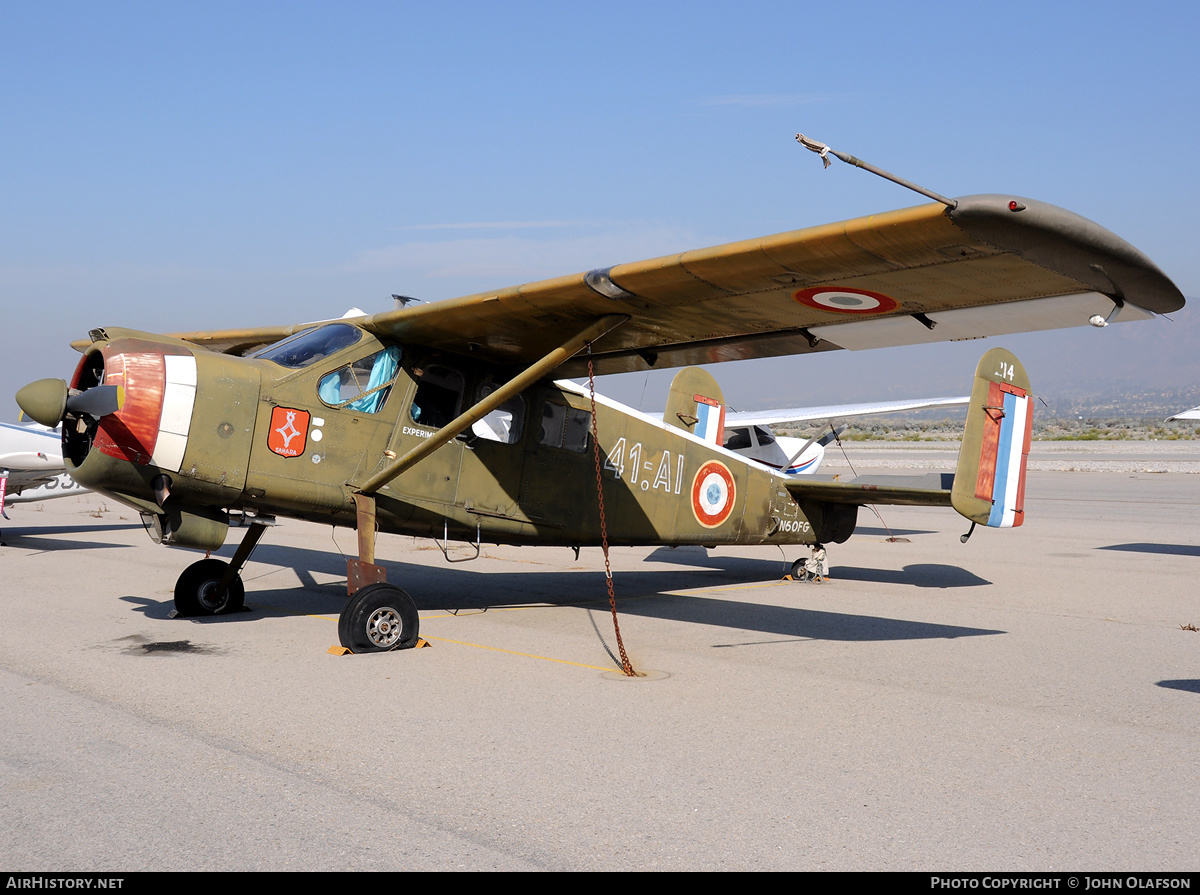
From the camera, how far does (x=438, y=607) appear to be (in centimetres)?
1010

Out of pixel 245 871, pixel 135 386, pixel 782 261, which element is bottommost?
pixel 245 871

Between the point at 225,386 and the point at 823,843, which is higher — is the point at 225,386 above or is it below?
above

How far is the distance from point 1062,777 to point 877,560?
1062 cm

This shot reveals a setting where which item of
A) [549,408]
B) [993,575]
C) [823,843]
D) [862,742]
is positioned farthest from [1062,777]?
[993,575]

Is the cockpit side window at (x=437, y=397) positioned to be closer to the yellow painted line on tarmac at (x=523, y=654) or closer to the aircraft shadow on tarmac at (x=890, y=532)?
the yellow painted line on tarmac at (x=523, y=654)

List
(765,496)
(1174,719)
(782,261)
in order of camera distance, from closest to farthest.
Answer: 1. (1174,719)
2. (782,261)
3. (765,496)

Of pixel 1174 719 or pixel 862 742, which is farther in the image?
pixel 1174 719

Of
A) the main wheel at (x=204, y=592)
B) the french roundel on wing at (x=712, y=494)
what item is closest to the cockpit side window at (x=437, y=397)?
the main wheel at (x=204, y=592)

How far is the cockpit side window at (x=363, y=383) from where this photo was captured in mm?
8109

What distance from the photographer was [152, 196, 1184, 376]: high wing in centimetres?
499

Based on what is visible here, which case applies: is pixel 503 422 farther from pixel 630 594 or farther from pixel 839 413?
pixel 839 413

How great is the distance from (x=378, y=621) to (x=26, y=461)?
12564 mm

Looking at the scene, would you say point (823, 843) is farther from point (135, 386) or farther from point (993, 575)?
point (993, 575)

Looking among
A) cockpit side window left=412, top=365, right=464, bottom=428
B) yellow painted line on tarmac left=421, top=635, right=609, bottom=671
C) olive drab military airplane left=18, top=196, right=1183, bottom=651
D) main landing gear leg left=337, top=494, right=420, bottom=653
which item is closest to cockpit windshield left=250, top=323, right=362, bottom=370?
olive drab military airplane left=18, top=196, right=1183, bottom=651
